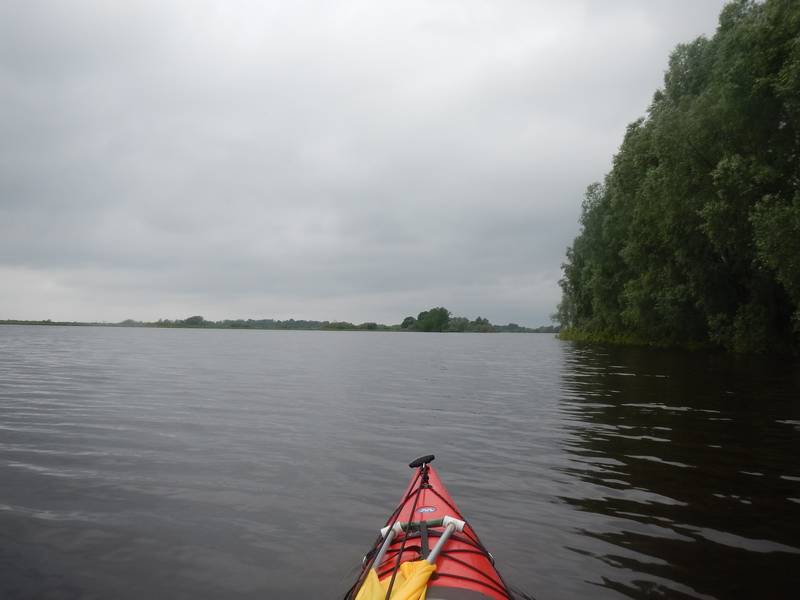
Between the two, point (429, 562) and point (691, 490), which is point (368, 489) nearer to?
point (429, 562)

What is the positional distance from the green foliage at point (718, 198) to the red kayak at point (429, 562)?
71.0 ft

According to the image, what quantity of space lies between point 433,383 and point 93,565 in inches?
734

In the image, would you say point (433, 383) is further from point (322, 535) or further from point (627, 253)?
point (627, 253)

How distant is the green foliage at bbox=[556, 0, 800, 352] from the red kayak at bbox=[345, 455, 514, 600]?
Result: 71.0ft

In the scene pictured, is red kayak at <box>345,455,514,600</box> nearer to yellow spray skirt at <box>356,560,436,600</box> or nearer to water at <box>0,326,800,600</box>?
yellow spray skirt at <box>356,560,436,600</box>

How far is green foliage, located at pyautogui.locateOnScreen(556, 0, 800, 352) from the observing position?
22.1 m

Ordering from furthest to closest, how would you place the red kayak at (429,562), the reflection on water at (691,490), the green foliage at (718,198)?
the green foliage at (718,198) → the reflection on water at (691,490) → the red kayak at (429,562)

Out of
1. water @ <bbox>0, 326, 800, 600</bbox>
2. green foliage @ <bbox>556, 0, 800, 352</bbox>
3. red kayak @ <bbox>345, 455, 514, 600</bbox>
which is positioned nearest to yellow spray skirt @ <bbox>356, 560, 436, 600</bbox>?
red kayak @ <bbox>345, 455, 514, 600</bbox>

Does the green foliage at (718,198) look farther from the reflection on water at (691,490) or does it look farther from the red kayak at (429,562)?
the red kayak at (429,562)

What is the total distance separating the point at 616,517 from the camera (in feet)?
23.3

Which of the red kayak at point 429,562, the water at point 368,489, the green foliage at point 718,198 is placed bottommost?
the water at point 368,489

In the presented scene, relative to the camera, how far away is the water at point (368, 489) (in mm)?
5578

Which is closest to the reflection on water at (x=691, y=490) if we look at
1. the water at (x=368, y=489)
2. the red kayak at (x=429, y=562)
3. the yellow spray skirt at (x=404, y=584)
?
the water at (x=368, y=489)

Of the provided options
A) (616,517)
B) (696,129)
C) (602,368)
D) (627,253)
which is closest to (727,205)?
(696,129)
